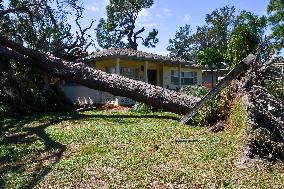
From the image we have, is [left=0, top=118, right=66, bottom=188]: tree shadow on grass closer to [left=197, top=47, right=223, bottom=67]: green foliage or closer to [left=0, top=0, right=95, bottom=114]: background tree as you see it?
[left=0, top=0, right=95, bottom=114]: background tree

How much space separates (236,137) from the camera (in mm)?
10008

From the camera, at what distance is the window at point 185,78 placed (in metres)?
31.3

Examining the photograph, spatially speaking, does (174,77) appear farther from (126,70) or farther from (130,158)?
(130,158)

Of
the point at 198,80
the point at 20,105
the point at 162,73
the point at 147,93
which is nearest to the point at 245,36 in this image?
the point at 162,73

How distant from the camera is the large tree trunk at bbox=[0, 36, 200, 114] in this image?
15552mm

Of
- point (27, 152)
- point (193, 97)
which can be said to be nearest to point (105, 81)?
point (193, 97)

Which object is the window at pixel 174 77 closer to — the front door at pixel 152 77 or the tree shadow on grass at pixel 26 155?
the front door at pixel 152 77

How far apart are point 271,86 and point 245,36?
52.5 feet

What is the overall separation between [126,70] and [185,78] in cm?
835

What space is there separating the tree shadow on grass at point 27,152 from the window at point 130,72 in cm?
1073

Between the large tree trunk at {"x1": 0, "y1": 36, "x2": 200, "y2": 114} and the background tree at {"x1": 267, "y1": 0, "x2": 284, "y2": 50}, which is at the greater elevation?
the background tree at {"x1": 267, "y1": 0, "x2": 284, "y2": 50}

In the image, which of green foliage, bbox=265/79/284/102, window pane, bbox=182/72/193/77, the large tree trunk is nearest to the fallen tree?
the large tree trunk

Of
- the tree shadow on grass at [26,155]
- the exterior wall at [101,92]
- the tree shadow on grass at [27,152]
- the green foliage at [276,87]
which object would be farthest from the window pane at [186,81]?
the green foliage at [276,87]

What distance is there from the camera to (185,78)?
33531 mm
